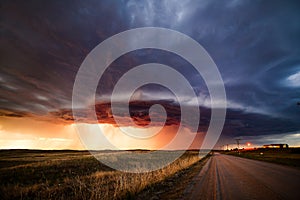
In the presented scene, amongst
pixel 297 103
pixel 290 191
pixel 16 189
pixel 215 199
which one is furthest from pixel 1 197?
pixel 297 103

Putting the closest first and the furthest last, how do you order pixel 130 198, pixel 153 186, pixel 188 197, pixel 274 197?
1. pixel 274 197
2. pixel 188 197
3. pixel 130 198
4. pixel 153 186

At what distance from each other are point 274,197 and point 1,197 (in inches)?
498

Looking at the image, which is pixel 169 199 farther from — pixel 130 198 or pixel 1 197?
pixel 1 197

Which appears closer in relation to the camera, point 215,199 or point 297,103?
point 215,199

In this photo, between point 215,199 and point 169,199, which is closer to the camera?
point 215,199

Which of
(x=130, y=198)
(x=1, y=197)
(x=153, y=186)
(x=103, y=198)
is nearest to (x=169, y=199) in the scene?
(x=130, y=198)

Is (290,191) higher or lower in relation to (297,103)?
lower

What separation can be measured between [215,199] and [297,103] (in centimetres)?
4576

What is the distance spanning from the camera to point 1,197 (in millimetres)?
9703

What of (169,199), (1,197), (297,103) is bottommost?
(1,197)

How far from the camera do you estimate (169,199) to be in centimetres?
732

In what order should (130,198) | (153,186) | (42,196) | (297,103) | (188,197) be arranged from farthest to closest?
(297,103)
(153,186)
(42,196)
(130,198)
(188,197)

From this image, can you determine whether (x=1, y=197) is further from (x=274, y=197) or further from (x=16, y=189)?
(x=274, y=197)

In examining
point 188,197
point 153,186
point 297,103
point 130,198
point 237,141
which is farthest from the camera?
point 237,141
